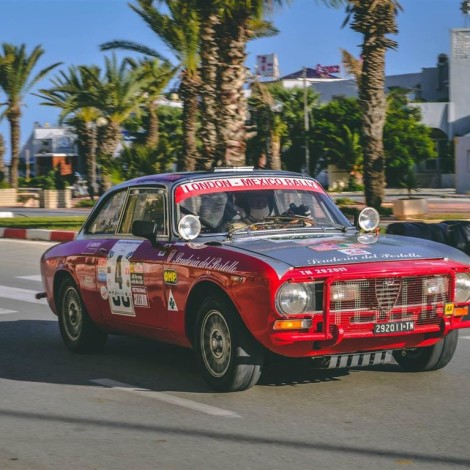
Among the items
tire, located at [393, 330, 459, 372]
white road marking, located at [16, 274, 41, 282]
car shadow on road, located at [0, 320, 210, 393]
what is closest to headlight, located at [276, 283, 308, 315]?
car shadow on road, located at [0, 320, 210, 393]

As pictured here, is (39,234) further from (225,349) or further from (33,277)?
(225,349)

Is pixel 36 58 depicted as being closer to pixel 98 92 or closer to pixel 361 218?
pixel 98 92

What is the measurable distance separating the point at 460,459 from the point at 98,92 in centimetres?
4415

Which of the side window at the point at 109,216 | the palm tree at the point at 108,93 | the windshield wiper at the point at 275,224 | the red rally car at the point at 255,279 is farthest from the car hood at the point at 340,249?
the palm tree at the point at 108,93

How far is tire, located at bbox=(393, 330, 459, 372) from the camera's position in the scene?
7.67 meters

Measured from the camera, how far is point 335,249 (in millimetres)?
7020

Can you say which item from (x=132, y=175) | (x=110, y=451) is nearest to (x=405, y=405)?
(x=110, y=451)

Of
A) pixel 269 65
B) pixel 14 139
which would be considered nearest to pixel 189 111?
pixel 14 139

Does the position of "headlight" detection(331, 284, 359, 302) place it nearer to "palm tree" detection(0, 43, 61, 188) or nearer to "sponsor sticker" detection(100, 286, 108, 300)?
"sponsor sticker" detection(100, 286, 108, 300)

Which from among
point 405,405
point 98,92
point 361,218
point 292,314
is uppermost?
point 98,92

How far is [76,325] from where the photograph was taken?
359 inches

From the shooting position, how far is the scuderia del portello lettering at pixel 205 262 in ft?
22.6

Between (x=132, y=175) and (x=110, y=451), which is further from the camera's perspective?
(x=132, y=175)

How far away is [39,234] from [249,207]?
17.7 m
